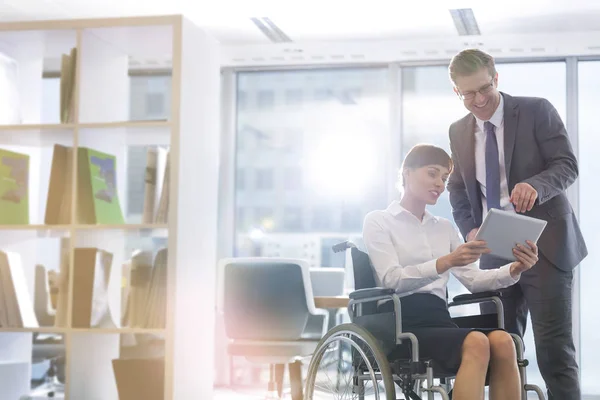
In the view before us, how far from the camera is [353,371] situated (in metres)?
2.85

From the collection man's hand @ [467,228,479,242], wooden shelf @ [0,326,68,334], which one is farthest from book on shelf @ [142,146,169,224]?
man's hand @ [467,228,479,242]

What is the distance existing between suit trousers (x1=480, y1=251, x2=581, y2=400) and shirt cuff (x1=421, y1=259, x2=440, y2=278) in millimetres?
400

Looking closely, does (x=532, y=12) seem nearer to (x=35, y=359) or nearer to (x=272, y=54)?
(x=272, y=54)

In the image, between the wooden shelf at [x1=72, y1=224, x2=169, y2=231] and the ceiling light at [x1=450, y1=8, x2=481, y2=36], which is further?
the ceiling light at [x1=450, y1=8, x2=481, y2=36]

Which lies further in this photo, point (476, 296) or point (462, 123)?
point (462, 123)

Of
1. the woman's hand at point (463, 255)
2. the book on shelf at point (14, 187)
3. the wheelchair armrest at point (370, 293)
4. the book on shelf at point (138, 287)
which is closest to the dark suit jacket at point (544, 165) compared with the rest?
the woman's hand at point (463, 255)

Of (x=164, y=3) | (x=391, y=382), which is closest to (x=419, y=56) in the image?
(x=164, y=3)

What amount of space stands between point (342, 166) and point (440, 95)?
0.89 meters

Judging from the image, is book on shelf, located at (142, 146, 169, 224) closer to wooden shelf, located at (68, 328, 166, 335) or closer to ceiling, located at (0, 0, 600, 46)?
wooden shelf, located at (68, 328, 166, 335)

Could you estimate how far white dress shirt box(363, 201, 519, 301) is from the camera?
282 centimetres

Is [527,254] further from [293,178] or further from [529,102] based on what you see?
[293,178]

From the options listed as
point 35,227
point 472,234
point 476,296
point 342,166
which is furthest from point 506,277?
point 342,166

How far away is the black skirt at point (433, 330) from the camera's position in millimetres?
2627

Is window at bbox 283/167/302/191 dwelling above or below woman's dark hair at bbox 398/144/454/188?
above
